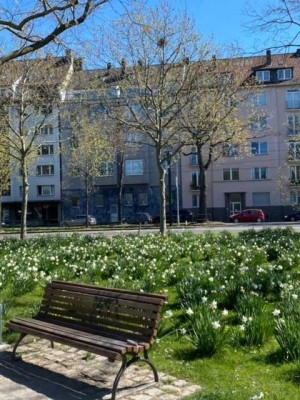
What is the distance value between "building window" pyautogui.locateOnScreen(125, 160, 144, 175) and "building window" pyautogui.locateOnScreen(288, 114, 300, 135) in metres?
18.1

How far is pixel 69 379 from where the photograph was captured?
5578 millimetres

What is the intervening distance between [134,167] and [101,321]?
64.0 meters

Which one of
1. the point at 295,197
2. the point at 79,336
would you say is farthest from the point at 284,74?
the point at 79,336

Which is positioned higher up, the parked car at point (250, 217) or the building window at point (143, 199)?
the building window at point (143, 199)

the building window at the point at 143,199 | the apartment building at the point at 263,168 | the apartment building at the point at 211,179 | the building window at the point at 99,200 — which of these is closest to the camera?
the apartment building at the point at 211,179

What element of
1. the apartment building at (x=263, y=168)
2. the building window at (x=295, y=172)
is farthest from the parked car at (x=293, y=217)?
the building window at (x=295, y=172)

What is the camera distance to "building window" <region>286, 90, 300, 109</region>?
6550cm

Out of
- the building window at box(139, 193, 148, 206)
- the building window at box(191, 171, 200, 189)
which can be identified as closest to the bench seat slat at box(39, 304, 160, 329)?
the building window at box(191, 171, 200, 189)

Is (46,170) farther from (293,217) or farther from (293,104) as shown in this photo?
(293,217)

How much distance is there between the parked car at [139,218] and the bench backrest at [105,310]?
53486 mm

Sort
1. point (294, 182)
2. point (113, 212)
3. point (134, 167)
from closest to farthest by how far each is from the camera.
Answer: point (294, 182) → point (134, 167) → point (113, 212)

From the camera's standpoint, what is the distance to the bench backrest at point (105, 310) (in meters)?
5.49

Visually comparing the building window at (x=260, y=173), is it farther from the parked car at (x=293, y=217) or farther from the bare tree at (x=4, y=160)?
the bare tree at (x=4, y=160)

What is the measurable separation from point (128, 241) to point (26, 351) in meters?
10.6
